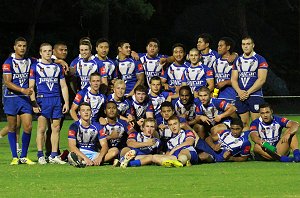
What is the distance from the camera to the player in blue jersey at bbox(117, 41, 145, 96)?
56.9ft

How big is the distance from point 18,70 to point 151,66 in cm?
275

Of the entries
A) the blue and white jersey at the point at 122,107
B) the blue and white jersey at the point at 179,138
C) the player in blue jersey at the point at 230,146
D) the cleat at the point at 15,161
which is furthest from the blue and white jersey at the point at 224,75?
the cleat at the point at 15,161

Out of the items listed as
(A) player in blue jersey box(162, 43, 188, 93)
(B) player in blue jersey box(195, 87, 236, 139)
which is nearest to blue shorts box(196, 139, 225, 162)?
(B) player in blue jersey box(195, 87, 236, 139)

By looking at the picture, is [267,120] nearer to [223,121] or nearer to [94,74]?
[223,121]

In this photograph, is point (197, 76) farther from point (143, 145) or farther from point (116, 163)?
point (116, 163)

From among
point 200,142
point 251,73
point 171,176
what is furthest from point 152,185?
point 251,73

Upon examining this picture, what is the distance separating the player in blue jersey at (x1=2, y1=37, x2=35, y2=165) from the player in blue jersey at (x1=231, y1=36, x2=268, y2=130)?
11.3ft

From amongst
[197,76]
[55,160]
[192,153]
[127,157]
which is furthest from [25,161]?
[197,76]

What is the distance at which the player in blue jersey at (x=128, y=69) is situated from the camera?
17.3m

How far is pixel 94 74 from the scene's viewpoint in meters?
15.8

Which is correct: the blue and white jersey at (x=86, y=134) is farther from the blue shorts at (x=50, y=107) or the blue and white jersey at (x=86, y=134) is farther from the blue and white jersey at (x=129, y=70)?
the blue and white jersey at (x=129, y=70)

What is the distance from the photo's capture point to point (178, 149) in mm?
15086

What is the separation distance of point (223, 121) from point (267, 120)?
3.11 ft

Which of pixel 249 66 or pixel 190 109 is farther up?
pixel 249 66
